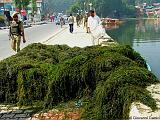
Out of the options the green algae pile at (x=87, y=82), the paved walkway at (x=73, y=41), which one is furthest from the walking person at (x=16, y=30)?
the paved walkway at (x=73, y=41)

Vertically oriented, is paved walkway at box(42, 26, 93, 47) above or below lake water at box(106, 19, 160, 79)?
above

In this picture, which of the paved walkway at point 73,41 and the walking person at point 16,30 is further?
the paved walkway at point 73,41

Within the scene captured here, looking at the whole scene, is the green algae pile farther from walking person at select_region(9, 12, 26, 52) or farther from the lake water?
the lake water

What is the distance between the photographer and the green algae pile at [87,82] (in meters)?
6.38

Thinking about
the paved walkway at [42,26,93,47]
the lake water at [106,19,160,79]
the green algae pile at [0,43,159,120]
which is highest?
the green algae pile at [0,43,159,120]

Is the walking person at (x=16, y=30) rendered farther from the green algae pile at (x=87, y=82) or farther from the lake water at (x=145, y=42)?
the lake water at (x=145, y=42)

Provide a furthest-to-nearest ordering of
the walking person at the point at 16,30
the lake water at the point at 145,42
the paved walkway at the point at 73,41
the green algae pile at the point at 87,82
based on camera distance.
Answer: the lake water at the point at 145,42 < the paved walkway at the point at 73,41 < the walking person at the point at 16,30 < the green algae pile at the point at 87,82

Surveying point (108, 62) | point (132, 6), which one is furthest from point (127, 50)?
point (132, 6)

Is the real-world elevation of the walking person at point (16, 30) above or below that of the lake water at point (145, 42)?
above

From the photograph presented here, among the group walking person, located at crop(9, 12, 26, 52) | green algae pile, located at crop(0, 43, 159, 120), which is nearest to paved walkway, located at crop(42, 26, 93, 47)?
walking person, located at crop(9, 12, 26, 52)

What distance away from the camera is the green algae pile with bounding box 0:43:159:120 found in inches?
251

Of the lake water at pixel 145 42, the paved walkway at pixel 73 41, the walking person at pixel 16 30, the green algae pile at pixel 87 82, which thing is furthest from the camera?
the lake water at pixel 145 42

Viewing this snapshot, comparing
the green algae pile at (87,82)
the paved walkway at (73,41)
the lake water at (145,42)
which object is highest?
the green algae pile at (87,82)

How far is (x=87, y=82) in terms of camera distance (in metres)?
7.80
